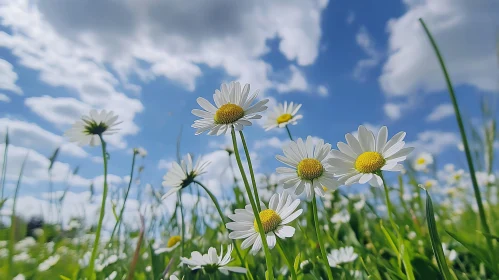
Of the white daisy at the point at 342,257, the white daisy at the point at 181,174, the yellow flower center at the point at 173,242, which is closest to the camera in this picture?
the white daisy at the point at 181,174

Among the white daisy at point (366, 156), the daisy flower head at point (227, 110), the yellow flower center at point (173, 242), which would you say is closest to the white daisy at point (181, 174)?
the daisy flower head at point (227, 110)

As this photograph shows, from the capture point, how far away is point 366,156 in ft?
2.79

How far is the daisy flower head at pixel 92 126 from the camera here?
155 centimetres

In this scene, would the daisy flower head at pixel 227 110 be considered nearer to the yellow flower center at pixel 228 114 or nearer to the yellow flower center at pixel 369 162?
the yellow flower center at pixel 228 114

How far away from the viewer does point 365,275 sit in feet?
4.05

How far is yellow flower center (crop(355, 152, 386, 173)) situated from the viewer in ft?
2.72

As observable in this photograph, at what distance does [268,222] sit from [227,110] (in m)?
0.27

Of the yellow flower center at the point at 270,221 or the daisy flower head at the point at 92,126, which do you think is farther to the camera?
the daisy flower head at the point at 92,126

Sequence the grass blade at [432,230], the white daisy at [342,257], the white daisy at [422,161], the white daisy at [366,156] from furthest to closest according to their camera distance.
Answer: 1. the white daisy at [422,161]
2. the white daisy at [342,257]
3. the white daisy at [366,156]
4. the grass blade at [432,230]

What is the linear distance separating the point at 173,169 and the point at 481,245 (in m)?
1.26

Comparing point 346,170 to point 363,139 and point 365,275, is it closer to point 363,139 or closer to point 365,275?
point 363,139

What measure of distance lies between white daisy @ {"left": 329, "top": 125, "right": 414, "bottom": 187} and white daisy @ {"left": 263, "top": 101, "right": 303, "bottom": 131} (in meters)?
0.82

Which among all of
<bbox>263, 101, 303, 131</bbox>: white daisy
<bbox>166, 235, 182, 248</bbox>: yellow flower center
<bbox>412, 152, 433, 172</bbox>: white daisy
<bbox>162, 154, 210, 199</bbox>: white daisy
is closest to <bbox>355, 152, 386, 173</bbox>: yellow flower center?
<bbox>162, 154, 210, 199</bbox>: white daisy

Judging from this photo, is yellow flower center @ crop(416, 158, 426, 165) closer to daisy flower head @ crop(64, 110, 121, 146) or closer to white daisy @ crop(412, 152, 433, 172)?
white daisy @ crop(412, 152, 433, 172)
